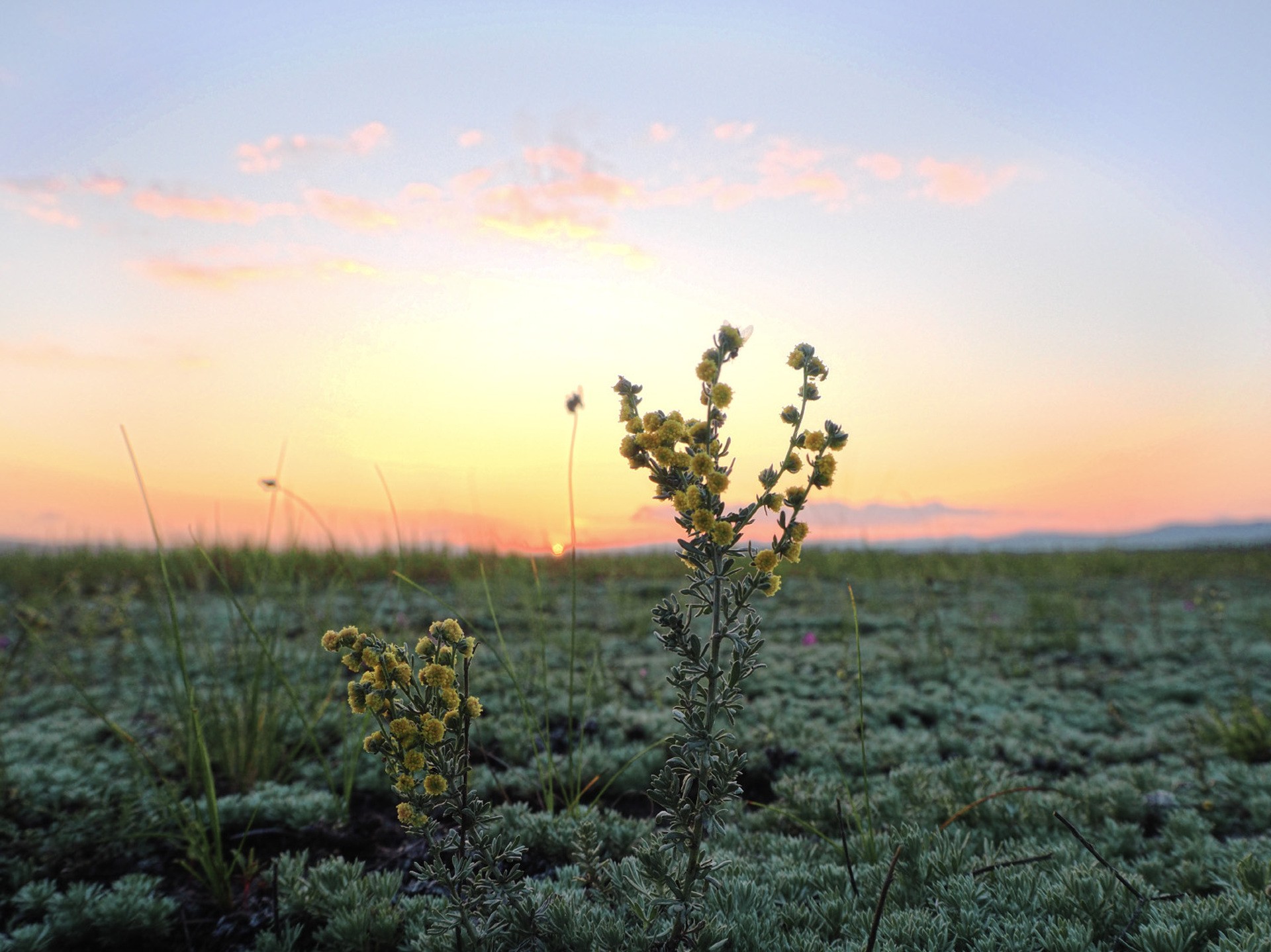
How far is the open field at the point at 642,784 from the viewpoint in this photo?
3041 mm

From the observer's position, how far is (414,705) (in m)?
2.33

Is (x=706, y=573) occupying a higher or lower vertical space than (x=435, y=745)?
higher

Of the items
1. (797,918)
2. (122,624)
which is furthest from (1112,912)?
(122,624)

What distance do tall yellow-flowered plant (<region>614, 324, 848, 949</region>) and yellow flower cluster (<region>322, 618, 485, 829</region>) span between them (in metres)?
0.61

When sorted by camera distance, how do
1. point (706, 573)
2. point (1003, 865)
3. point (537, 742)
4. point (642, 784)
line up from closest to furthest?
point (706, 573) < point (1003, 865) < point (642, 784) < point (537, 742)

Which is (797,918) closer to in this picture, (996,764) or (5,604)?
(996,764)

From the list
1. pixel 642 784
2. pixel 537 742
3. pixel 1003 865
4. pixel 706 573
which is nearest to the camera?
pixel 706 573

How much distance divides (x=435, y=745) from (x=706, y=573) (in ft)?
3.06

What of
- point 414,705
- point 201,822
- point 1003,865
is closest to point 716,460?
point 414,705

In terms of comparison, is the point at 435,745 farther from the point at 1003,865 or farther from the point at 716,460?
the point at 1003,865

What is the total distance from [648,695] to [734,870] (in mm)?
3427

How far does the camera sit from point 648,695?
21.9ft

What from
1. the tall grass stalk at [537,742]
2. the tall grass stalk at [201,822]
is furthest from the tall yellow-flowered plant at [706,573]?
the tall grass stalk at [201,822]

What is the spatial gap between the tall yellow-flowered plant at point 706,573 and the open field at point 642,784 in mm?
635
